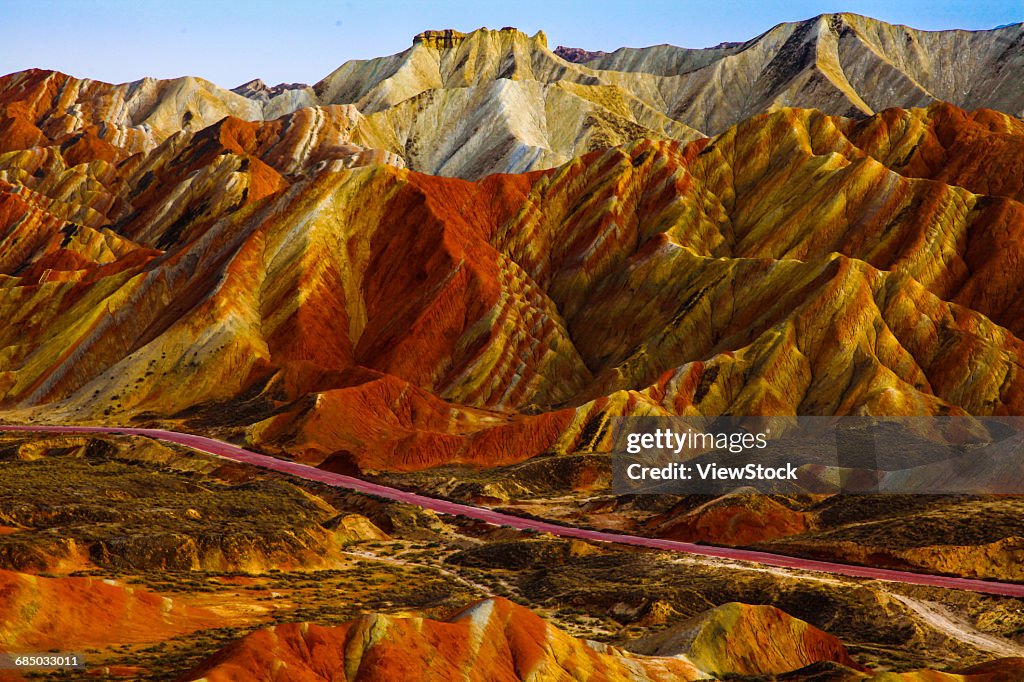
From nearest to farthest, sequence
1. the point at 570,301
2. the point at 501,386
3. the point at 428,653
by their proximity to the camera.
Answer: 1. the point at 428,653
2. the point at 501,386
3. the point at 570,301

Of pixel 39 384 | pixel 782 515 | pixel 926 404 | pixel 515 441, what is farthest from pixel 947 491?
pixel 39 384

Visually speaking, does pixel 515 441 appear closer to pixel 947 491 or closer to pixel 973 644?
pixel 947 491

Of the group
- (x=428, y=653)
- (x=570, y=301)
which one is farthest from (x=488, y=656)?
(x=570, y=301)

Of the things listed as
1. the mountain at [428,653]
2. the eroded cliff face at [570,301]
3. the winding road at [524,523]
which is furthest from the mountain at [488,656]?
the eroded cliff face at [570,301]

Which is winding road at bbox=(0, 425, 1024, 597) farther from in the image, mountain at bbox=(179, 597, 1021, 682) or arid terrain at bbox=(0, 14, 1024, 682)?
mountain at bbox=(179, 597, 1021, 682)

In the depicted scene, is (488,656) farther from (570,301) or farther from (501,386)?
(570,301)

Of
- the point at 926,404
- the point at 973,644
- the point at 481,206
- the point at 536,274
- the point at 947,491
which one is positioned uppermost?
the point at 481,206
